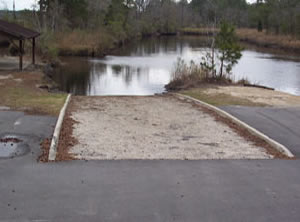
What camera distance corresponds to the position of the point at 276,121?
1175cm

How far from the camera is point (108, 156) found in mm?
8258

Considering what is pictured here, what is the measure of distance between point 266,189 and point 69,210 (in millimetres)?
3023

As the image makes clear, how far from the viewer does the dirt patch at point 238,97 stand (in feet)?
50.1

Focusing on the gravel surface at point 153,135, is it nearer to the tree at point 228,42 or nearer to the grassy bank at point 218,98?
the grassy bank at point 218,98

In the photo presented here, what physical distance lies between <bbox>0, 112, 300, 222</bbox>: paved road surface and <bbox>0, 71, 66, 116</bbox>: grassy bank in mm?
4461

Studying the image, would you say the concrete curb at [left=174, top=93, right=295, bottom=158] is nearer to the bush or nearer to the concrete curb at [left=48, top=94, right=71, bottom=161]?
the concrete curb at [left=48, top=94, right=71, bottom=161]

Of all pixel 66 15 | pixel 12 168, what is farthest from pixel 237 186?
pixel 66 15

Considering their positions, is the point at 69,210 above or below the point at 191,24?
below

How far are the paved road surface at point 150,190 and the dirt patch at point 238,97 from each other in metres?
7.10

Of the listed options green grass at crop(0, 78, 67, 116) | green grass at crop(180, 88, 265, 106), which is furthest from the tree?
green grass at crop(0, 78, 67, 116)

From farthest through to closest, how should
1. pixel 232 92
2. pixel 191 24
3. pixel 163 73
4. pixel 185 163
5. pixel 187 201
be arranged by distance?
pixel 191 24, pixel 163 73, pixel 232 92, pixel 185 163, pixel 187 201

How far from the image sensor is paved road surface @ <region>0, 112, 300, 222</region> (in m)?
5.80

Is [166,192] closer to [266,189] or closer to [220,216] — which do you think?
[220,216]

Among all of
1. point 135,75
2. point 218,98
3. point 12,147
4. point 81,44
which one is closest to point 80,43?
point 81,44
